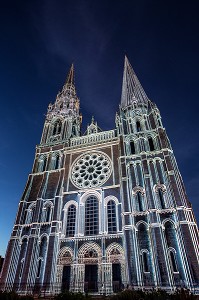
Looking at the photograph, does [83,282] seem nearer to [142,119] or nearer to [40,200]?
[40,200]

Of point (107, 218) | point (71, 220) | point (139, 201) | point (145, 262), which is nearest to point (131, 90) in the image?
point (139, 201)

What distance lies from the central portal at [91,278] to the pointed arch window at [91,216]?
11.0 ft

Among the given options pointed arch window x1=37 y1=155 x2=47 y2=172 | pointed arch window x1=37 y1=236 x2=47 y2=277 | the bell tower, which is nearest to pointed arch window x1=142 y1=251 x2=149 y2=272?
pointed arch window x1=37 y1=236 x2=47 y2=277

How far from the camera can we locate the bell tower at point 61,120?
1368 inches

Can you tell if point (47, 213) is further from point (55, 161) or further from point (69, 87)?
point (69, 87)

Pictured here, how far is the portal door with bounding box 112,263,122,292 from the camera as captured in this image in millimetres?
18566

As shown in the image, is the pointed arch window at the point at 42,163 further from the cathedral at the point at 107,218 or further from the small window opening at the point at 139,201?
the small window opening at the point at 139,201

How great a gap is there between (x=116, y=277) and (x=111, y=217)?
5.77 meters

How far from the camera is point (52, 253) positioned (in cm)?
2181

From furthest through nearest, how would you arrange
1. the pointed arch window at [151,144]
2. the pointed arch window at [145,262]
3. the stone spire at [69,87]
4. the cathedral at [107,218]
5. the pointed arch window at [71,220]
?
the stone spire at [69,87] → the pointed arch window at [151,144] → the pointed arch window at [71,220] → the cathedral at [107,218] → the pointed arch window at [145,262]

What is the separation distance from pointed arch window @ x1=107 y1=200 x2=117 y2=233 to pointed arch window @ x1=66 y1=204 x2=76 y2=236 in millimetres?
4239

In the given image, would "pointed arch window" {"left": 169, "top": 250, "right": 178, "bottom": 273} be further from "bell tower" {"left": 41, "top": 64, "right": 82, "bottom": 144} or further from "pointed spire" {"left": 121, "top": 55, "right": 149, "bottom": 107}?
"pointed spire" {"left": 121, "top": 55, "right": 149, "bottom": 107}

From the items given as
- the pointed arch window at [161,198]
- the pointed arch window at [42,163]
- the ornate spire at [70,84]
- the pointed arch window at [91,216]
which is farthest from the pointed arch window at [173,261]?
the ornate spire at [70,84]

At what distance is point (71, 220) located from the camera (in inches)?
966
